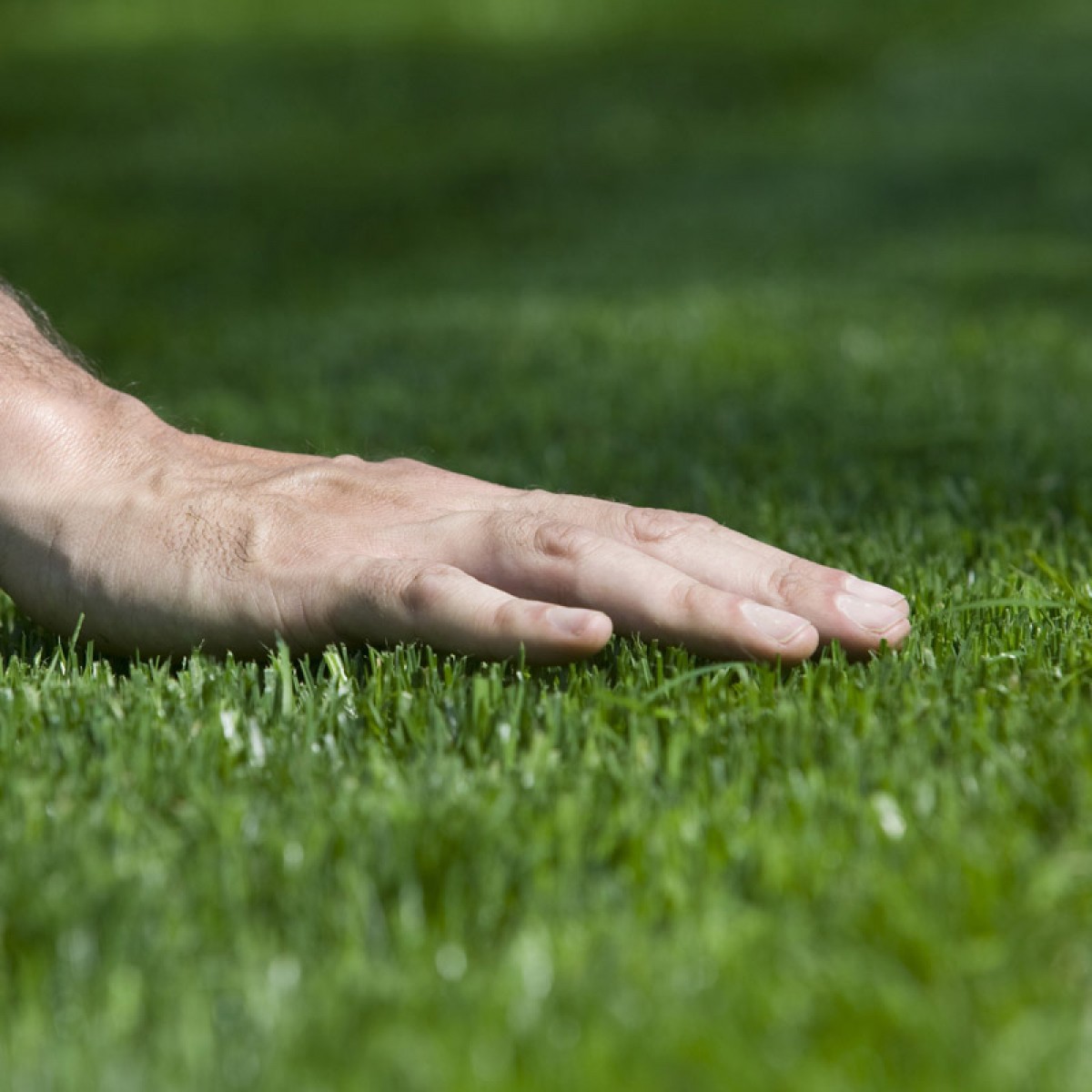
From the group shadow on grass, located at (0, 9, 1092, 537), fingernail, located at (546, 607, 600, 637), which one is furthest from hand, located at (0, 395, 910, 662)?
shadow on grass, located at (0, 9, 1092, 537)

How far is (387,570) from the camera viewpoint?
1.90 m

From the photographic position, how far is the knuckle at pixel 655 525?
2.00m

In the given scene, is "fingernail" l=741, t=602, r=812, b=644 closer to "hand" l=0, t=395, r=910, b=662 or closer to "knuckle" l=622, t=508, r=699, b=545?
"hand" l=0, t=395, r=910, b=662

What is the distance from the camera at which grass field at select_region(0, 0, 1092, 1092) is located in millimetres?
1022

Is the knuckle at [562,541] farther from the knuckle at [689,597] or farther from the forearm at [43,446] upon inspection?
the forearm at [43,446]

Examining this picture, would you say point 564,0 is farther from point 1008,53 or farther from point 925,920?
point 925,920

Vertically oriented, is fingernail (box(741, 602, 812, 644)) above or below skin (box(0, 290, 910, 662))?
below

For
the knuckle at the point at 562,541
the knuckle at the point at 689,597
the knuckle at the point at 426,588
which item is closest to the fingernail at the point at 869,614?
the knuckle at the point at 689,597

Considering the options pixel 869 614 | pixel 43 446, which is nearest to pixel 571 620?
pixel 869 614

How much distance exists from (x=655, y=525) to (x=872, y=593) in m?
0.33

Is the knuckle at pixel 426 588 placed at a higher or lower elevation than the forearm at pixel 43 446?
lower

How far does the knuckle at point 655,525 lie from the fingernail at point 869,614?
27 cm

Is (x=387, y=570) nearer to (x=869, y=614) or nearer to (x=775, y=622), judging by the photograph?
(x=775, y=622)

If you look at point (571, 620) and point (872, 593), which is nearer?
point (571, 620)
